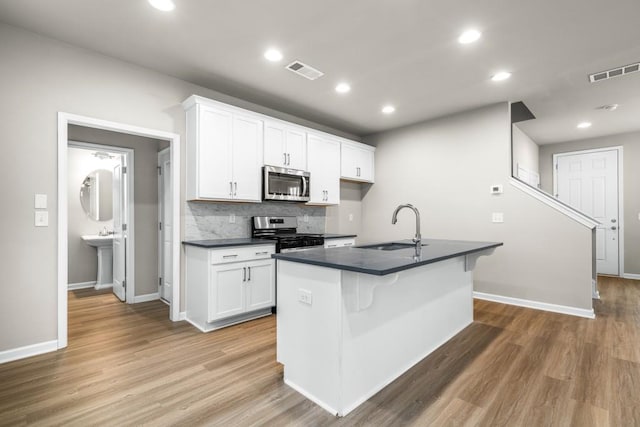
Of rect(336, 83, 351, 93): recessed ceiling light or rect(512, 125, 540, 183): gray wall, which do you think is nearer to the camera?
rect(336, 83, 351, 93): recessed ceiling light

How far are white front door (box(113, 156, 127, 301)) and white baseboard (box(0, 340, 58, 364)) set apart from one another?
1646 mm

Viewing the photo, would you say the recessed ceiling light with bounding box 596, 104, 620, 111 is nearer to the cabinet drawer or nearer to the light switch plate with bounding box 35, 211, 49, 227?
the cabinet drawer

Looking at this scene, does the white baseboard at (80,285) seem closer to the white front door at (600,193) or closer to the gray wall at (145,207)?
the gray wall at (145,207)

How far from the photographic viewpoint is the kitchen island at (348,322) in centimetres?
182

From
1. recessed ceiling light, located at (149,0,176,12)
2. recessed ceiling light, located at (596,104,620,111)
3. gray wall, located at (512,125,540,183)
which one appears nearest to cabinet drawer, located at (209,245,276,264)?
recessed ceiling light, located at (149,0,176,12)

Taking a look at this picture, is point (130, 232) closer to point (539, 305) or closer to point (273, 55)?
point (273, 55)

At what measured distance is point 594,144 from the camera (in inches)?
241

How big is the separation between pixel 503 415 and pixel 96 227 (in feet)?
19.9

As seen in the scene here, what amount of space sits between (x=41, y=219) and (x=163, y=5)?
2001 millimetres

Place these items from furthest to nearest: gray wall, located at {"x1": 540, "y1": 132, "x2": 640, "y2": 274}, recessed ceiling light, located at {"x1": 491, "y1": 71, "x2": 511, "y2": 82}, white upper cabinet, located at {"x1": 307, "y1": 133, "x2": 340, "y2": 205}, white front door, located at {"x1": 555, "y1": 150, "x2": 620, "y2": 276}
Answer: white front door, located at {"x1": 555, "y1": 150, "x2": 620, "y2": 276} < gray wall, located at {"x1": 540, "y1": 132, "x2": 640, "y2": 274} < white upper cabinet, located at {"x1": 307, "y1": 133, "x2": 340, "y2": 205} < recessed ceiling light, located at {"x1": 491, "y1": 71, "x2": 511, "y2": 82}

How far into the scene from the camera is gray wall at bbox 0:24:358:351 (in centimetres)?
249

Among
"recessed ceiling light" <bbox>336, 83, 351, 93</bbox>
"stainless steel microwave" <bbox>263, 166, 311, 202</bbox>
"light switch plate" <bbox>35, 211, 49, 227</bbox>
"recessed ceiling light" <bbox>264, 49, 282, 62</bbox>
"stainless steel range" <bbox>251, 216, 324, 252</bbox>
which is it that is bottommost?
"stainless steel range" <bbox>251, 216, 324, 252</bbox>

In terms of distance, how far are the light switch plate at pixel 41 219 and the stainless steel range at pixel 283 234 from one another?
80.6 inches

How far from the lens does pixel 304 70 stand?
329 centimetres
